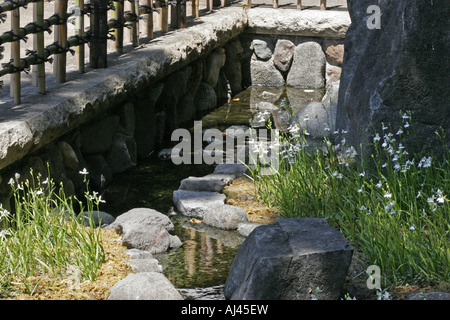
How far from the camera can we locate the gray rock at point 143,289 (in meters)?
3.91

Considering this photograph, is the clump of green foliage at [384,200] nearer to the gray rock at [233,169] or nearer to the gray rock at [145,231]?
the gray rock at [233,169]

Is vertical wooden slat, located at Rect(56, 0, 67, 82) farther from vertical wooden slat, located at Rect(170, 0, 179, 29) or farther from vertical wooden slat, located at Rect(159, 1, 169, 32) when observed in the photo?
vertical wooden slat, located at Rect(170, 0, 179, 29)

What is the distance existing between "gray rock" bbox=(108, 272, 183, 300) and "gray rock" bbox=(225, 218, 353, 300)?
0.38m

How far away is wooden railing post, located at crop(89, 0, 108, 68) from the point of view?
6578 mm

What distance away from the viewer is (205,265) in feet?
15.7

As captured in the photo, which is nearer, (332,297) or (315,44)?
(332,297)

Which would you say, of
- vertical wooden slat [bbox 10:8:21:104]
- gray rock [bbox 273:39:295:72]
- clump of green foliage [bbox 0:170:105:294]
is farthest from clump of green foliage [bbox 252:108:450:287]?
gray rock [bbox 273:39:295:72]

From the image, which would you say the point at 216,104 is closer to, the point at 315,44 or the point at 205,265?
the point at 315,44

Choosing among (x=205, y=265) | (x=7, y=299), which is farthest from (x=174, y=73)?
(x=7, y=299)

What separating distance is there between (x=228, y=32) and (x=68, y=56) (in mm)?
2640

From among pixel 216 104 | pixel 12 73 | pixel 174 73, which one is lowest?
pixel 216 104
